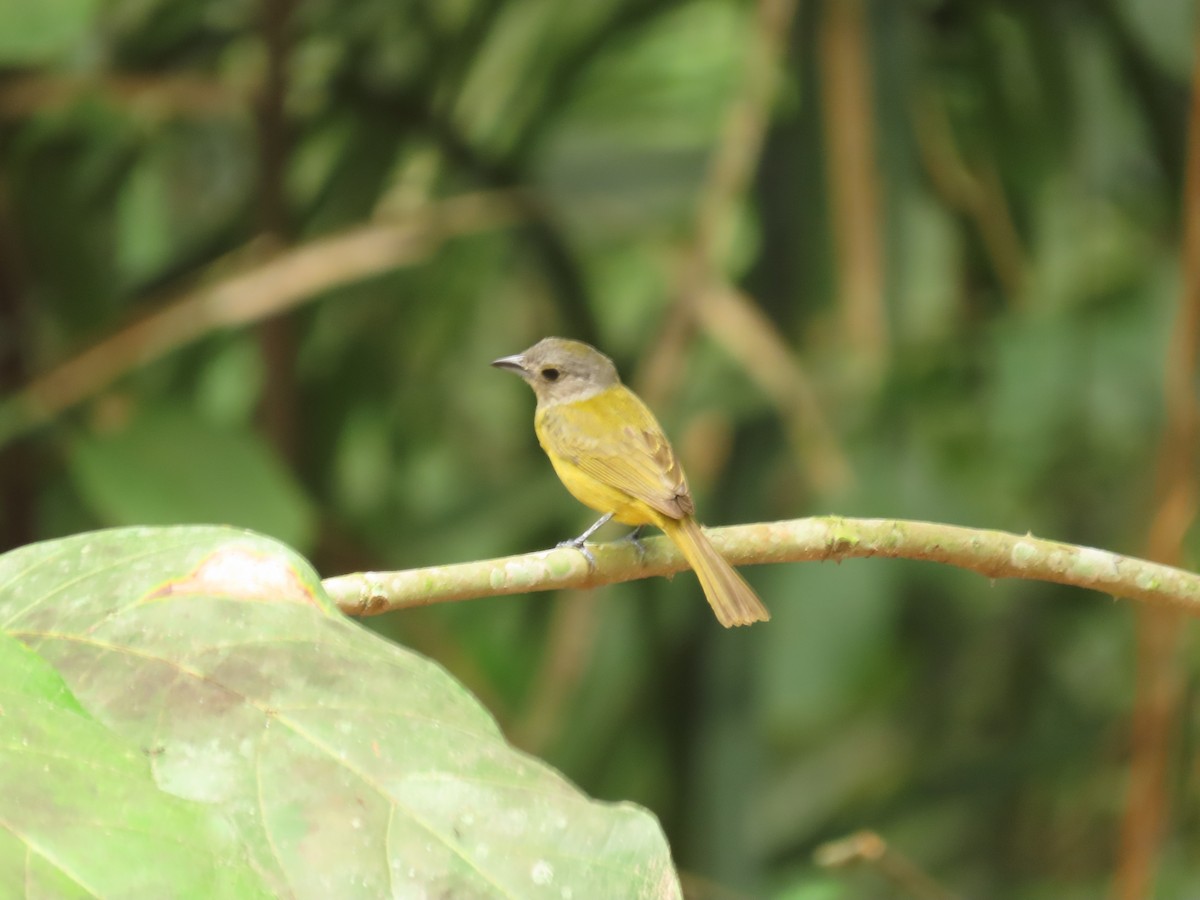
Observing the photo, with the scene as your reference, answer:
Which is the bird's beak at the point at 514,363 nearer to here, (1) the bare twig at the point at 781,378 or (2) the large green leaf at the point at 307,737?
(1) the bare twig at the point at 781,378

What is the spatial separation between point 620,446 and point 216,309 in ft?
4.61

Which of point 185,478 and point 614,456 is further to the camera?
point 185,478

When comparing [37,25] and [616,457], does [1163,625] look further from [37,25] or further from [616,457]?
[37,25]

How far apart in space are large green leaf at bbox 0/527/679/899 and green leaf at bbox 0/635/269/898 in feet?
0.05

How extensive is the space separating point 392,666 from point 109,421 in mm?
2718

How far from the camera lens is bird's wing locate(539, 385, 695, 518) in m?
2.40

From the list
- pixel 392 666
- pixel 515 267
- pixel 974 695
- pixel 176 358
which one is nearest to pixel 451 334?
pixel 515 267

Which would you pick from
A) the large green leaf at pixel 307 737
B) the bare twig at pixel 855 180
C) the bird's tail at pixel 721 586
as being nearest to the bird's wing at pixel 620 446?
the bird's tail at pixel 721 586

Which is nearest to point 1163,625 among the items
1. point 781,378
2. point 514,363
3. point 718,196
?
point 781,378

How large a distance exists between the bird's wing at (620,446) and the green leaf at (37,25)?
1296mm

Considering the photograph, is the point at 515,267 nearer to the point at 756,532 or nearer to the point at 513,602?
the point at 513,602

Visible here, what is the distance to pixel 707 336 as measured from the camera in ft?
14.7

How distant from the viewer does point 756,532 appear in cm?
167

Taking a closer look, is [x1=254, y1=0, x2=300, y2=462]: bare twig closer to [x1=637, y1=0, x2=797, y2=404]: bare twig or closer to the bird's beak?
[x1=637, y1=0, x2=797, y2=404]: bare twig
